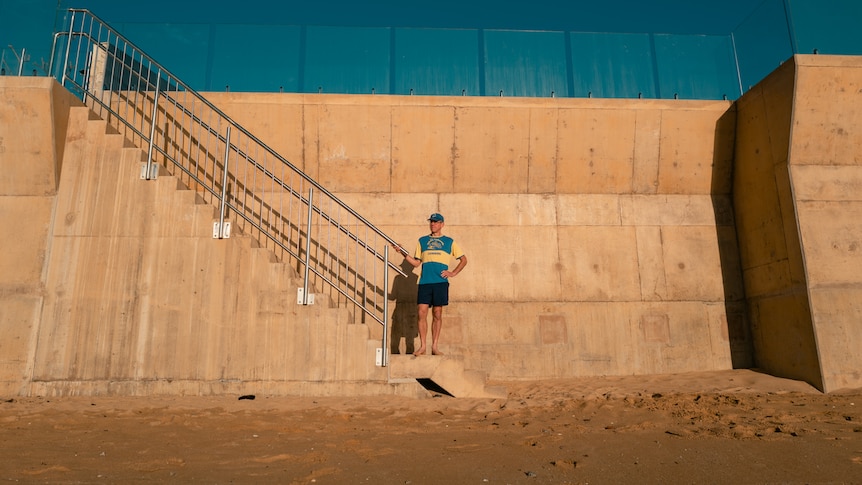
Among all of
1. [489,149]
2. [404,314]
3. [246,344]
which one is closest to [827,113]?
[489,149]

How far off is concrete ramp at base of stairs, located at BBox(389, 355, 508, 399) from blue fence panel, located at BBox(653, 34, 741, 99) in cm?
564

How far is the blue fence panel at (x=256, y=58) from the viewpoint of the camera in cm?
877

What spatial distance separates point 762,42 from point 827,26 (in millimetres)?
900

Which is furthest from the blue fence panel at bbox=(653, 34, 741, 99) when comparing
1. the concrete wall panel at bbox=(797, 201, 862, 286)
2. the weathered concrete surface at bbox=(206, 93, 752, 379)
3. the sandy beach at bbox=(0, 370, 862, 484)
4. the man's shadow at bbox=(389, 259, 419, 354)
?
the man's shadow at bbox=(389, 259, 419, 354)

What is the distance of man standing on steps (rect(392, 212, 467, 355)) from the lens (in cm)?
659

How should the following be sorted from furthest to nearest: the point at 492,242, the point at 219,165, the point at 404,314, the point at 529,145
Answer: the point at 529,145 < the point at 492,242 < the point at 219,165 < the point at 404,314

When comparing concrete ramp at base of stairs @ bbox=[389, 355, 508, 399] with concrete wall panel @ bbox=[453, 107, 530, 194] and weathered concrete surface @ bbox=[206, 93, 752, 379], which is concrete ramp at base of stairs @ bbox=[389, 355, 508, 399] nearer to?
weathered concrete surface @ bbox=[206, 93, 752, 379]

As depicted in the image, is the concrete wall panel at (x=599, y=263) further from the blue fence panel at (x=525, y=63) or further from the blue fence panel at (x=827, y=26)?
the blue fence panel at (x=827, y=26)

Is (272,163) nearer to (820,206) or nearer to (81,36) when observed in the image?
(81,36)

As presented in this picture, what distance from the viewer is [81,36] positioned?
7383mm

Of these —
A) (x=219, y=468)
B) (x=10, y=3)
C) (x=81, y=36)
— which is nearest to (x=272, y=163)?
(x=81, y=36)

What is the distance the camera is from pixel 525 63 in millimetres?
→ 9297

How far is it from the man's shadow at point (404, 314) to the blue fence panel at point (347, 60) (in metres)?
3.01

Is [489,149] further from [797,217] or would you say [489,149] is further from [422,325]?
[797,217]
